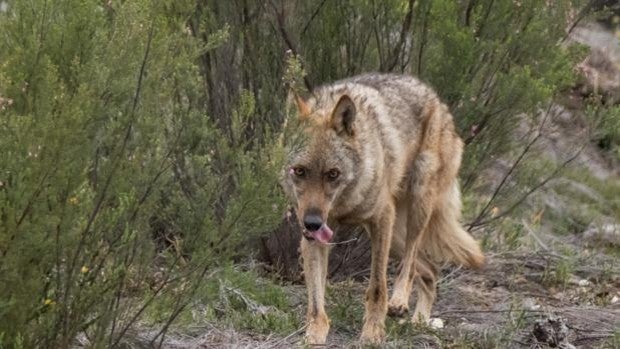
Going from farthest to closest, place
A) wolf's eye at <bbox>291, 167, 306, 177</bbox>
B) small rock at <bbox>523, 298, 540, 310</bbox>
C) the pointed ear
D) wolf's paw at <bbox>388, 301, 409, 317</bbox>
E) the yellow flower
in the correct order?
1. the yellow flower
2. small rock at <bbox>523, 298, 540, 310</bbox>
3. wolf's paw at <bbox>388, 301, 409, 317</bbox>
4. wolf's eye at <bbox>291, 167, 306, 177</bbox>
5. the pointed ear

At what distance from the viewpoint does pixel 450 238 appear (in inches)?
310

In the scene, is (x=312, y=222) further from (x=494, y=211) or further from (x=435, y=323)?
(x=494, y=211)

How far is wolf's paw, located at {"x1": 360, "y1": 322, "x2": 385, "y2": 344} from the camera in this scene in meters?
6.60

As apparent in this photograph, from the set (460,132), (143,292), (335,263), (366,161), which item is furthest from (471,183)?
(143,292)

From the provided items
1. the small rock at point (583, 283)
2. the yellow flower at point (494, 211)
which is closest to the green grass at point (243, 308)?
the yellow flower at point (494, 211)

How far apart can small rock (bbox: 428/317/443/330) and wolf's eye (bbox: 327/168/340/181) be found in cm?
128

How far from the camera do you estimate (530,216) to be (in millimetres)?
11820

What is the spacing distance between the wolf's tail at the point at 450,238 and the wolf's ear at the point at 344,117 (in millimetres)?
1401

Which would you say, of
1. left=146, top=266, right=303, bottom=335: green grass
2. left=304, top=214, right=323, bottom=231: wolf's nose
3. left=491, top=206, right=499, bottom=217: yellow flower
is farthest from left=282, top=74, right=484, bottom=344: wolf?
left=491, top=206, right=499, bottom=217: yellow flower

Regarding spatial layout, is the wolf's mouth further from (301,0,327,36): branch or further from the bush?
(301,0,327,36): branch

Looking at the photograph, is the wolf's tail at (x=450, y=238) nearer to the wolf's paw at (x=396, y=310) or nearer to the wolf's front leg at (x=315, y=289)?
the wolf's paw at (x=396, y=310)

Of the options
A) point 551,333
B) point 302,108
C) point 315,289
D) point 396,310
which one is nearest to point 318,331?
point 315,289

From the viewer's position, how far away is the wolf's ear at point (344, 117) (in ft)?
21.5

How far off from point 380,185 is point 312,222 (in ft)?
2.67
